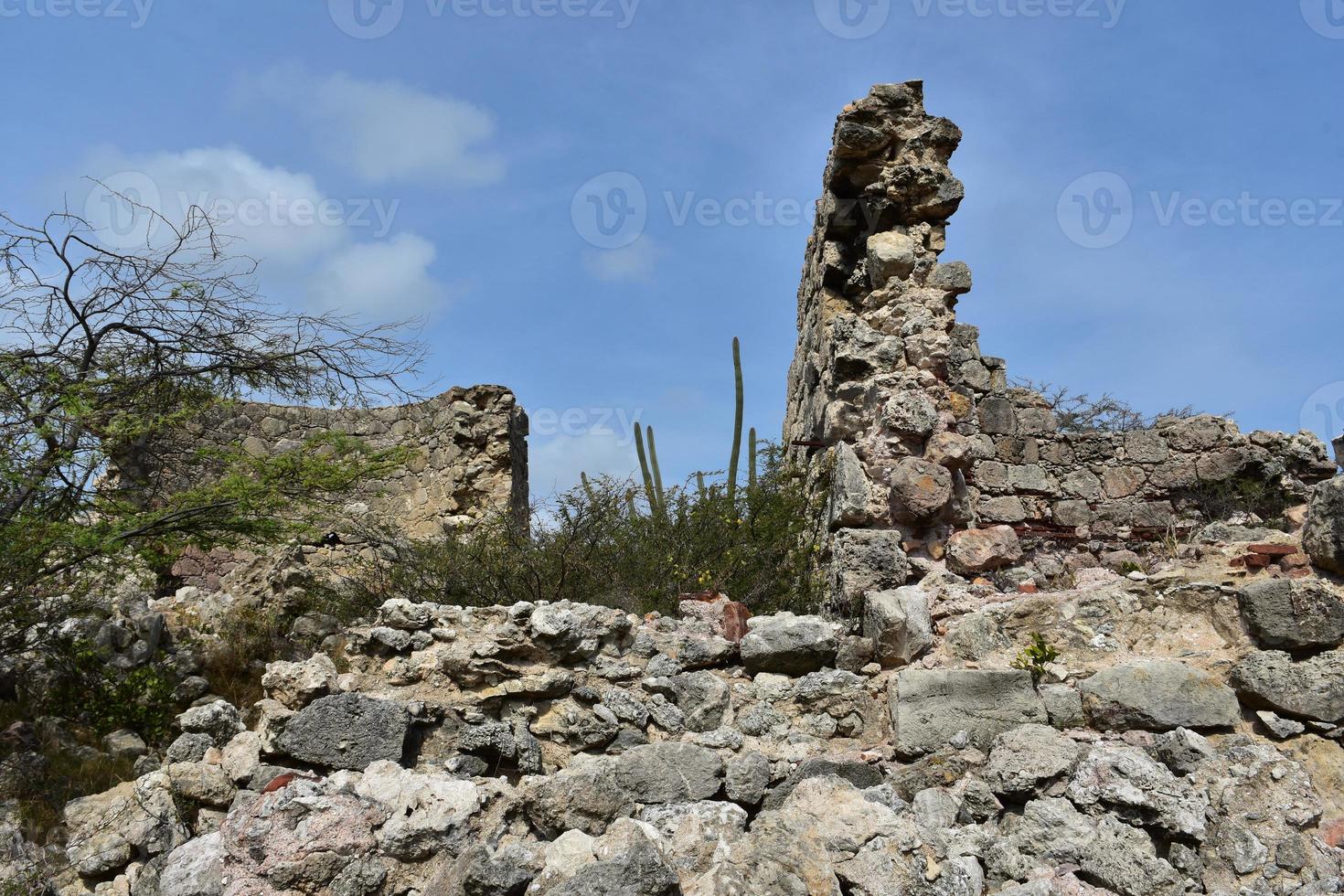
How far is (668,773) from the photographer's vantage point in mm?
3928

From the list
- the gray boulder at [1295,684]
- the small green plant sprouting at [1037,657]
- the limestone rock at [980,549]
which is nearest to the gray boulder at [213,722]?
the small green plant sprouting at [1037,657]

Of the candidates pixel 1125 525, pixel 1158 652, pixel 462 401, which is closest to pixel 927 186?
pixel 1158 652

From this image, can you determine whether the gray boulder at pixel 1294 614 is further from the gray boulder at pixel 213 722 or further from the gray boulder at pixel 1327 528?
the gray boulder at pixel 213 722

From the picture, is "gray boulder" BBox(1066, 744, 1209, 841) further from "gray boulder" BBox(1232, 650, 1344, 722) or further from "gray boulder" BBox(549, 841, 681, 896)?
"gray boulder" BBox(549, 841, 681, 896)

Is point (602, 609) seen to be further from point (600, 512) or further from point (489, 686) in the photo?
point (600, 512)

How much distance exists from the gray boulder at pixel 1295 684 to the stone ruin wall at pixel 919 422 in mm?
1703

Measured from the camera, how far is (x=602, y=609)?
184 inches

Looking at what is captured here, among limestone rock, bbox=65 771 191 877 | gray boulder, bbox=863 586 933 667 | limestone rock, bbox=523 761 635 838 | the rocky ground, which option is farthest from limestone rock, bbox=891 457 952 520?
limestone rock, bbox=65 771 191 877

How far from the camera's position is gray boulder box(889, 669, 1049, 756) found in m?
4.02

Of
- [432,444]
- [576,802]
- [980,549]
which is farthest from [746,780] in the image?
[432,444]

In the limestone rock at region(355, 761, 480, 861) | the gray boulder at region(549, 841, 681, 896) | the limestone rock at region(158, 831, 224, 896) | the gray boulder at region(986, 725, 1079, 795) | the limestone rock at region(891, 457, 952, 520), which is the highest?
the limestone rock at region(891, 457, 952, 520)

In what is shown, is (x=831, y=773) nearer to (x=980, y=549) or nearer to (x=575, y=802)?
(x=575, y=802)

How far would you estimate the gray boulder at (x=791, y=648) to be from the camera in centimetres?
464

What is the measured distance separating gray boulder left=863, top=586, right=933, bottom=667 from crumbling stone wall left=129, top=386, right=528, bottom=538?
642cm
